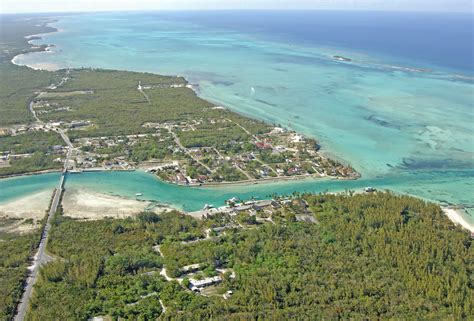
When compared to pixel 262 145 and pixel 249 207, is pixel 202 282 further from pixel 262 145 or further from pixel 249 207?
pixel 262 145

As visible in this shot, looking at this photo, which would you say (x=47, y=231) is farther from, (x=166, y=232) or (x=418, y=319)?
(x=418, y=319)

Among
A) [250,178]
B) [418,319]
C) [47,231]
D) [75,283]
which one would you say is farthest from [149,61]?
[418,319]

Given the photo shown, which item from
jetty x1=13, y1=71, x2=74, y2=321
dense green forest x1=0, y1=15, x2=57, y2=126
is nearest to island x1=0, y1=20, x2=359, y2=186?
dense green forest x1=0, y1=15, x2=57, y2=126

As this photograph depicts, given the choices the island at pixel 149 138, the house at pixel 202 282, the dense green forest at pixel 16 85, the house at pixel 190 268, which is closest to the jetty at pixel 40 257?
the island at pixel 149 138

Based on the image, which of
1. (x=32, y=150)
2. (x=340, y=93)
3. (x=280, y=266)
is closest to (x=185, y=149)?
(x=32, y=150)

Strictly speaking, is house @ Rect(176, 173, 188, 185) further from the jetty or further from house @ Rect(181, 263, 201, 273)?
house @ Rect(181, 263, 201, 273)

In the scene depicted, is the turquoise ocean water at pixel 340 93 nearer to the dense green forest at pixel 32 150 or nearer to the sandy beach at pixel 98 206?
the sandy beach at pixel 98 206
